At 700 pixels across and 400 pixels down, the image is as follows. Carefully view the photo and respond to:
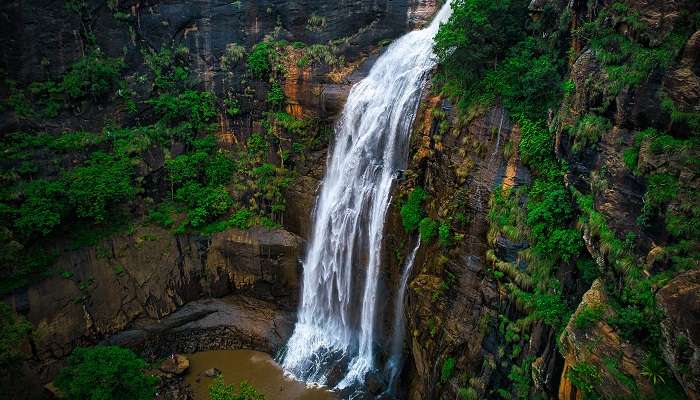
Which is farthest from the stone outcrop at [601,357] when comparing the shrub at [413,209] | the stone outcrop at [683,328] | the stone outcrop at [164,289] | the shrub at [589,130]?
the stone outcrop at [164,289]

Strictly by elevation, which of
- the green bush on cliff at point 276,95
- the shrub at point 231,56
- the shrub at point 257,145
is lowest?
the shrub at point 257,145

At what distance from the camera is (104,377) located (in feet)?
49.9

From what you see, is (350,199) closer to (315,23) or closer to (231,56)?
(315,23)

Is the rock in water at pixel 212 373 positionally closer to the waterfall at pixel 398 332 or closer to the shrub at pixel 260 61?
the waterfall at pixel 398 332

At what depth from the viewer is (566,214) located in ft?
42.8

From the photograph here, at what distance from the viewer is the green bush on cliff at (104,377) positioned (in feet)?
49.0

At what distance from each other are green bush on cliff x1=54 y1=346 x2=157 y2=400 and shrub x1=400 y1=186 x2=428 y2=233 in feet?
37.4

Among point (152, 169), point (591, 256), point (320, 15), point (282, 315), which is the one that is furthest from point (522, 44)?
point (152, 169)

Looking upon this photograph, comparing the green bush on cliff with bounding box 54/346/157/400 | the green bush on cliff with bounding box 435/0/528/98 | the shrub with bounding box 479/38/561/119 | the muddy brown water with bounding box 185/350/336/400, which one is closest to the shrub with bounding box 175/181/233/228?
the muddy brown water with bounding box 185/350/336/400

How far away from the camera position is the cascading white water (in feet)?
64.9

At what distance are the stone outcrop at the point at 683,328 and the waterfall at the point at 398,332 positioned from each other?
9865 millimetres

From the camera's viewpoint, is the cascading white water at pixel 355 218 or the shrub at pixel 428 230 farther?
the cascading white water at pixel 355 218

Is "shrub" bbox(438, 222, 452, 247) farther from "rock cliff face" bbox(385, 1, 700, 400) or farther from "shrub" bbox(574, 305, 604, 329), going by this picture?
"shrub" bbox(574, 305, 604, 329)

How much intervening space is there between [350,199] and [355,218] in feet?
3.43
